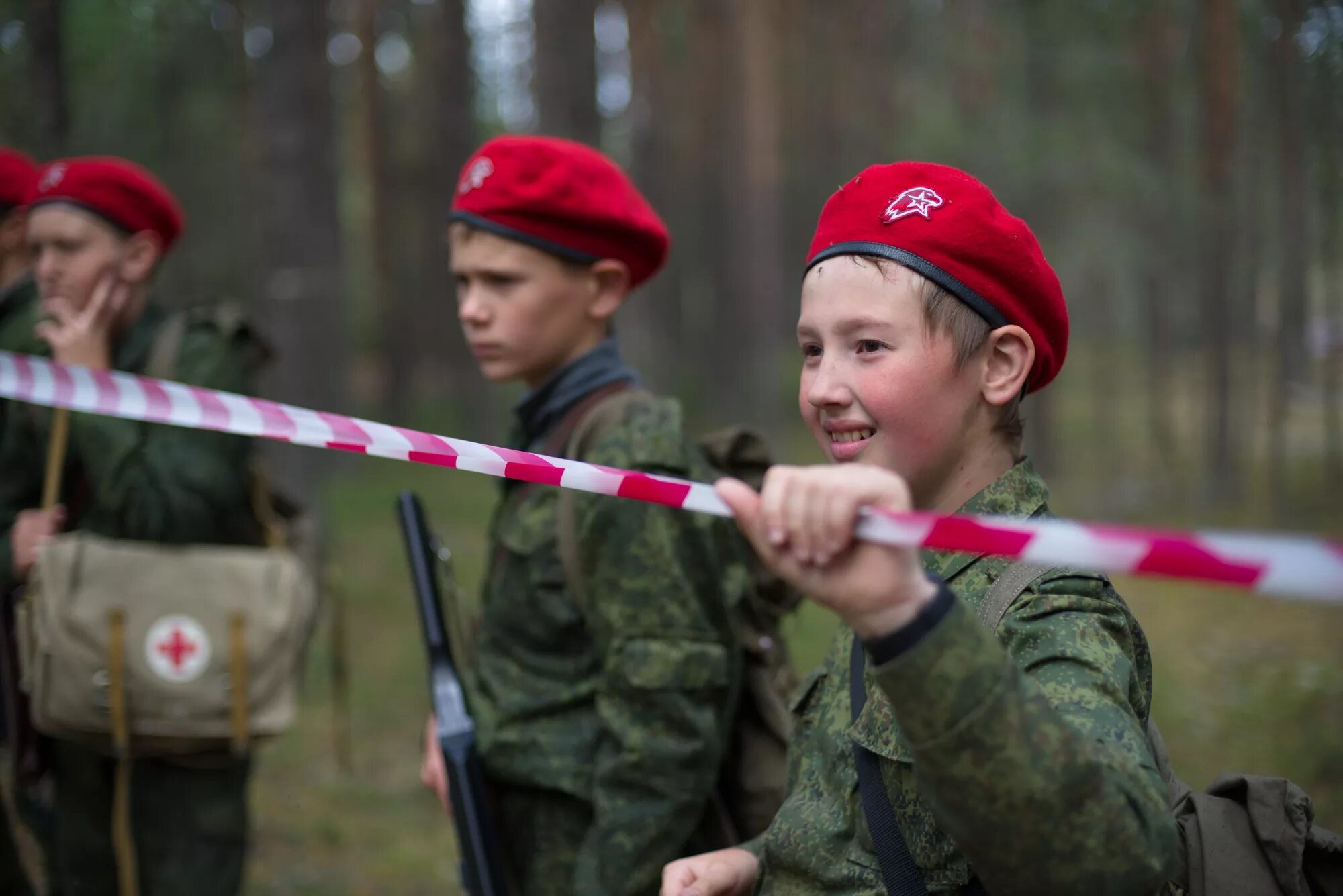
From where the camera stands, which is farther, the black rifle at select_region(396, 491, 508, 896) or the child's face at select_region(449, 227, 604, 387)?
the child's face at select_region(449, 227, 604, 387)

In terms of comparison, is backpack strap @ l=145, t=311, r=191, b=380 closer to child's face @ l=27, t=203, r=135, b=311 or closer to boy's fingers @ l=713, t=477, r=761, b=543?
child's face @ l=27, t=203, r=135, b=311

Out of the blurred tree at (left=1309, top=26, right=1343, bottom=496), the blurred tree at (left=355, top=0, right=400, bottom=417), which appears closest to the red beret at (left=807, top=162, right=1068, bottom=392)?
the blurred tree at (left=1309, top=26, right=1343, bottom=496)

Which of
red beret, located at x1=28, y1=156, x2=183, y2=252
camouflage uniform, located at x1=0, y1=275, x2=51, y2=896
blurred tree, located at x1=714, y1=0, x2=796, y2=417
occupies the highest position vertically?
blurred tree, located at x1=714, y1=0, x2=796, y2=417

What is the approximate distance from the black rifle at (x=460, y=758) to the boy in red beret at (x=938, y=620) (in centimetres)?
81

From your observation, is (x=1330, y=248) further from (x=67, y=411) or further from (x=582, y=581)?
(x=67, y=411)

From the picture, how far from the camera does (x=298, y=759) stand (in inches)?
251

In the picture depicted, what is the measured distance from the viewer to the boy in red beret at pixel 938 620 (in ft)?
3.67

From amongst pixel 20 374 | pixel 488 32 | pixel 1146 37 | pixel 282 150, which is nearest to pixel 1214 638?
pixel 1146 37

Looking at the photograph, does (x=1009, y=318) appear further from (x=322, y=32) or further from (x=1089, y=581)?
(x=322, y=32)

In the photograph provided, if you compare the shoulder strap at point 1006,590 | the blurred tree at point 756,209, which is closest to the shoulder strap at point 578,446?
the shoulder strap at point 1006,590

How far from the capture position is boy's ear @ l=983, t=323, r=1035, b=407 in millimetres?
1616

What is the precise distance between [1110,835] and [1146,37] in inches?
353

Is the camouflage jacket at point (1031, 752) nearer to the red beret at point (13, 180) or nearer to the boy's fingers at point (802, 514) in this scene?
the boy's fingers at point (802, 514)

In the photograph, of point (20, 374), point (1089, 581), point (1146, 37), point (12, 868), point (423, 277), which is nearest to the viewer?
point (20, 374)
